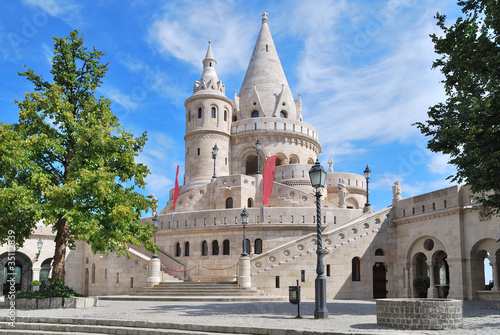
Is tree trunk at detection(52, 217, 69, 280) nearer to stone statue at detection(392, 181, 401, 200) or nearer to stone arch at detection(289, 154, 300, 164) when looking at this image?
stone statue at detection(392, 181, 401, 200)

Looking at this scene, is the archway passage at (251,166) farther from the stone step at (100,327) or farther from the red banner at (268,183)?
the stone step at (100,327)

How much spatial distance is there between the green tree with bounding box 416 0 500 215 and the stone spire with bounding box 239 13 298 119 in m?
31.8

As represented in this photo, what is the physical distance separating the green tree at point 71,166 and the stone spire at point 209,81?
25216 mm

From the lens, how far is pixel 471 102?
16.6 metres

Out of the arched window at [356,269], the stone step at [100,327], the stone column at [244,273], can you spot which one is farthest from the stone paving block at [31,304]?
the arched window at [356,269]

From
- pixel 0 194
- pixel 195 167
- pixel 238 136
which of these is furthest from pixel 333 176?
pixel 0 194

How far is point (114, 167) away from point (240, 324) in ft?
32.4

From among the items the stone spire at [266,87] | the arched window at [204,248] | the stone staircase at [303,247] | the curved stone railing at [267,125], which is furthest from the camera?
the stone spire at [266,87]

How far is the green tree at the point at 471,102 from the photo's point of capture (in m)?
15.9

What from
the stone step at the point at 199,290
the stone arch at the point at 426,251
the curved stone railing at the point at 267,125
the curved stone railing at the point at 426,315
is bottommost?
the stone step at the point at 199,290

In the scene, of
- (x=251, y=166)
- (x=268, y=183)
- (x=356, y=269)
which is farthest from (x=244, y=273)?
(x=251, y=166)

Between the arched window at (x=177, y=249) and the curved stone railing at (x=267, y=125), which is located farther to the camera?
the curved stone railing at (x=267, y=125)

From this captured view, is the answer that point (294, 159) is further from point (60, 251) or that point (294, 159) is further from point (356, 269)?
point (60, 251)

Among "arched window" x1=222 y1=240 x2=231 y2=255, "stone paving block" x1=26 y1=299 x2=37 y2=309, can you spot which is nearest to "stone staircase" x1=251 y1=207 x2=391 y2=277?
"arched window" x1=222 y1=240 x2=231 y2=255
